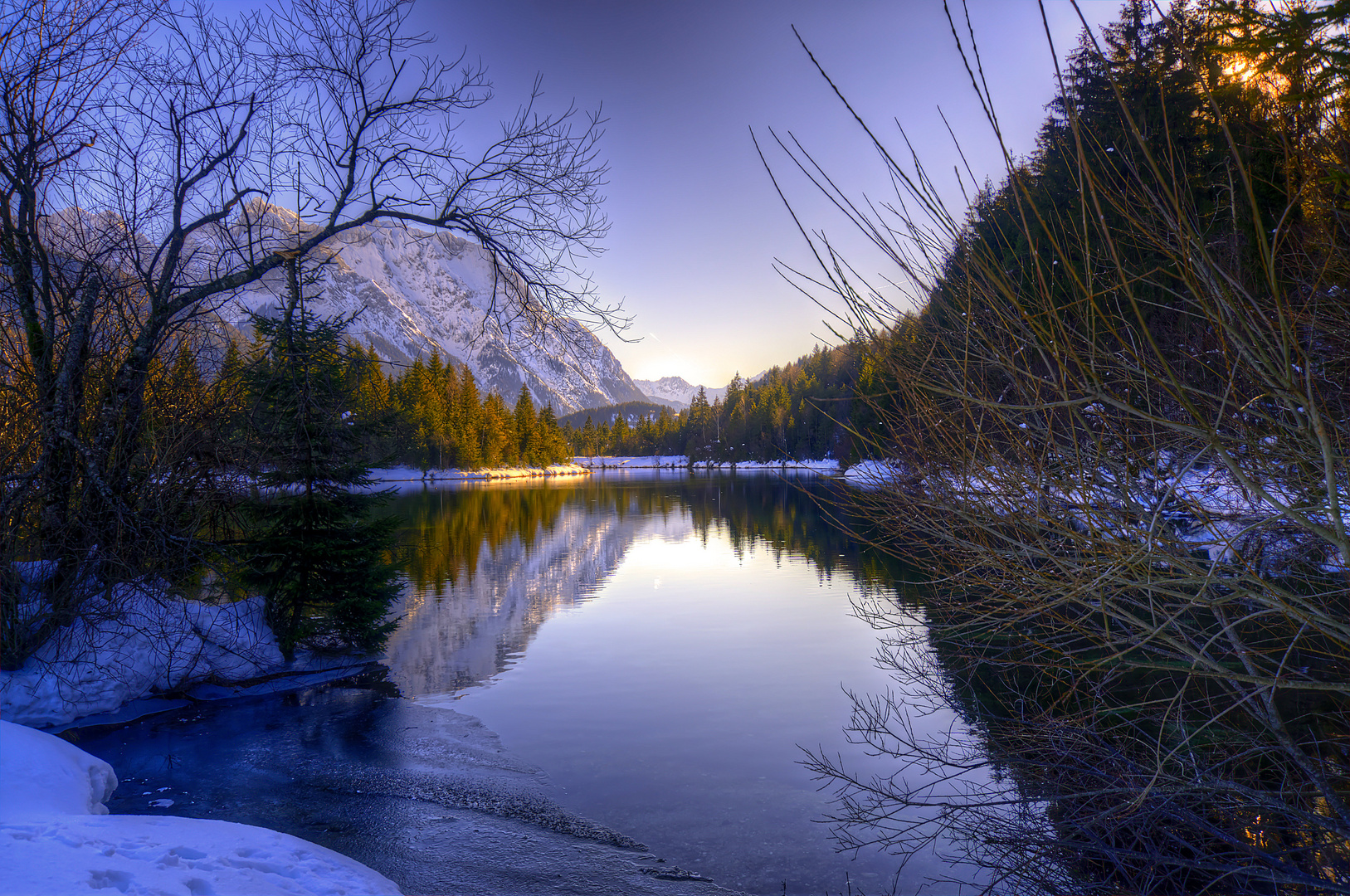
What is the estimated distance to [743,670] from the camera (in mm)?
10914

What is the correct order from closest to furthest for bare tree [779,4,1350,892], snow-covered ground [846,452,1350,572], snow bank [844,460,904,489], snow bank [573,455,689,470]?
bare tree [779,4,1350,892], snow-covered ground [846,452,1350,572], snow bank [844,460,904,489], snow bank [573,455,689,470]

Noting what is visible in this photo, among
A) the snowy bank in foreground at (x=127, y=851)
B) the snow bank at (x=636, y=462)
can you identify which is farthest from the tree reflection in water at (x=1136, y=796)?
the snow bank at (x=636, y=462)

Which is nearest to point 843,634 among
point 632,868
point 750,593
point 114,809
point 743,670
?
point 743,670

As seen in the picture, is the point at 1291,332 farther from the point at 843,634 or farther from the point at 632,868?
the point at 843,634

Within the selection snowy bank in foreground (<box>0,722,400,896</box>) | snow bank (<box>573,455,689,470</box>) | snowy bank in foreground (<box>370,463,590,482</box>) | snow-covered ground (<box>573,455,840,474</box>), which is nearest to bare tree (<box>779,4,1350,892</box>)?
snowy bank in foreground (<box>0,722,400,896</box>)

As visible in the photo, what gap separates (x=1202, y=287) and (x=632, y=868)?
18.0ft

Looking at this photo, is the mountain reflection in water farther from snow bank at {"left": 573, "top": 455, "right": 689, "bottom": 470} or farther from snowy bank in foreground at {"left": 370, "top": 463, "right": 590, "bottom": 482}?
snow bank at {"left": 573, "top": 455, "right": 689, "bottom": 470}

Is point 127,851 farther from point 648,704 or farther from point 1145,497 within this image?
point 648,704

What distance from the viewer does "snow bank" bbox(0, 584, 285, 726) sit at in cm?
751

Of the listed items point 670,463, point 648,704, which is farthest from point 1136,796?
point 670,463

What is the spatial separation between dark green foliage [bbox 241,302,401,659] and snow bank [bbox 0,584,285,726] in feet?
2.37

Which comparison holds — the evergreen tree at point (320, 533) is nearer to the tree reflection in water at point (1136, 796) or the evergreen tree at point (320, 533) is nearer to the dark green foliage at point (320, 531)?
the dark green foliage at point (320, 531)

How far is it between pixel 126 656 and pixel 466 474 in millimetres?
76035

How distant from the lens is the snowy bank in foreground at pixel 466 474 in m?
72.7
